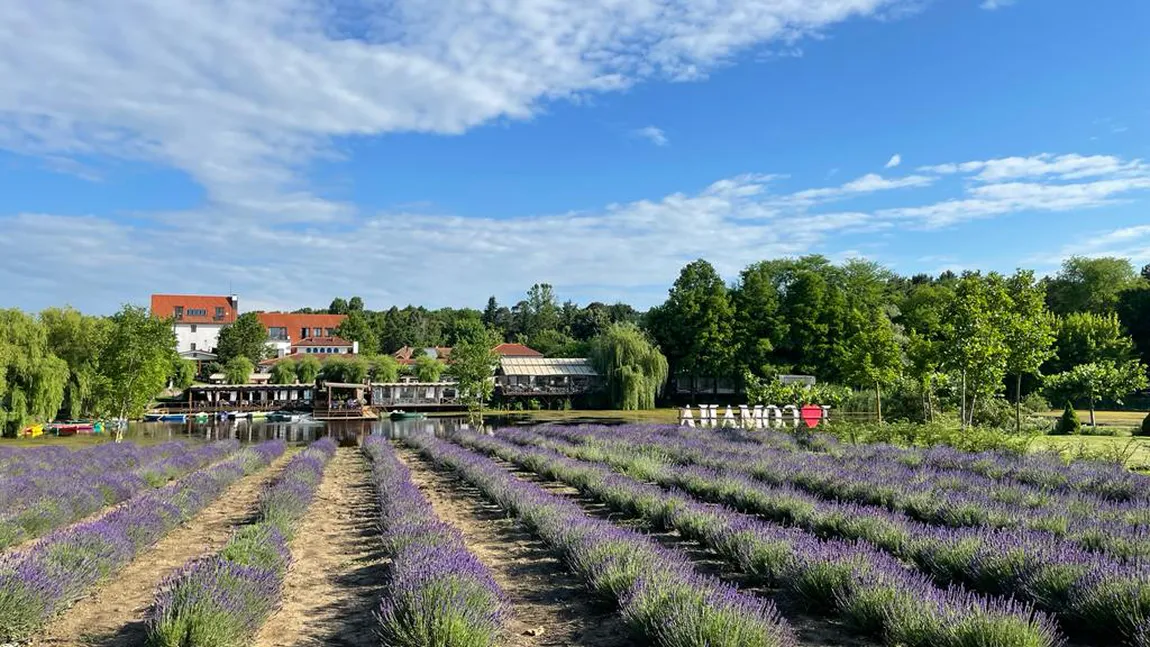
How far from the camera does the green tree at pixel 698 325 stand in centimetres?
5678

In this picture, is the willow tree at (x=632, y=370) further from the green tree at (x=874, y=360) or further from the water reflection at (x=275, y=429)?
the green tree at (x=874, y=360)

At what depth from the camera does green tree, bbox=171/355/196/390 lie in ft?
208

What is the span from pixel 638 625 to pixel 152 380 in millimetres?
29302

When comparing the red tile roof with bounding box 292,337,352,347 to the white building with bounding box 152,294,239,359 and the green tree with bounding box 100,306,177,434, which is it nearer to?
the white building with bounding box 152,294,239,359

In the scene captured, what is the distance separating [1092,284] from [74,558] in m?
78.5

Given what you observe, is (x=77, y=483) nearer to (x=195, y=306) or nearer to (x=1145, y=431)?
(x=1145, y=431)

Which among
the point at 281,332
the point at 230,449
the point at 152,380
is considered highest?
the point at 281,332

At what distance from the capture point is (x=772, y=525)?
859 centimetres

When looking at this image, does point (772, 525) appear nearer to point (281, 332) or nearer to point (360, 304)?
point (281, 332)

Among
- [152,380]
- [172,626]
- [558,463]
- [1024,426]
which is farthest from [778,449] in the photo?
[152,380]

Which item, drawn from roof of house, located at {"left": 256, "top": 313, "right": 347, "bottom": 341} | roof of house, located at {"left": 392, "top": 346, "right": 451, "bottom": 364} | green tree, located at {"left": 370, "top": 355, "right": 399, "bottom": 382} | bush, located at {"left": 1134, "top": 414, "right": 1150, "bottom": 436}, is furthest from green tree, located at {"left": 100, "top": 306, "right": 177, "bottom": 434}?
roof of house, located at {"left": 256, "top": 313, "right": 347, "bottom": 341}

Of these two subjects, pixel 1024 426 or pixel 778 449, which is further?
pixel 1024 426

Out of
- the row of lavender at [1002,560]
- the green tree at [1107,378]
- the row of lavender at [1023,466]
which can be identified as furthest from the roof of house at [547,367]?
the row of lavender at [1002,560]

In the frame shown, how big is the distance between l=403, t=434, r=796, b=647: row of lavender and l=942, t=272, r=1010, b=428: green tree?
16.5 m
